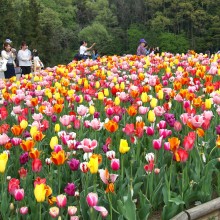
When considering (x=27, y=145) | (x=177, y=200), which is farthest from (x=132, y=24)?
(x=177, y=200)

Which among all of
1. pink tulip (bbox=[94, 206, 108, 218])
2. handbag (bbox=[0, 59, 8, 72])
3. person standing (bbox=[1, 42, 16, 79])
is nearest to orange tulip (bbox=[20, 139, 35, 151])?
pink tulip (bbox=[94, 206, 108, 218])

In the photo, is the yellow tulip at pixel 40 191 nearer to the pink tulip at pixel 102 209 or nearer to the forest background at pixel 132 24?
the pink tulip at pixel 102 209

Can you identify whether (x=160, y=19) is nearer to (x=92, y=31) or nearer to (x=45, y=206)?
(x=92, y=31)

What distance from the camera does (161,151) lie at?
392cm

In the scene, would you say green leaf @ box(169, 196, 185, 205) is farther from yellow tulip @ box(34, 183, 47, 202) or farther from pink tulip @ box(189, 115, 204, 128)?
yellow tulip @ box(34, 183, 47, 202)

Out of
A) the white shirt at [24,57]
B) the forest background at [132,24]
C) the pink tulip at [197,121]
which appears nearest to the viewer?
the pink tulip at [197,121]

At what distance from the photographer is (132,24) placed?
259 ft

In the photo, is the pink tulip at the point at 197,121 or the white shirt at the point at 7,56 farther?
the white shirt at the point at 7,56

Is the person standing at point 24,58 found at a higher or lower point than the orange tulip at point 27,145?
lower

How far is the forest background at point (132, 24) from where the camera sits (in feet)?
229

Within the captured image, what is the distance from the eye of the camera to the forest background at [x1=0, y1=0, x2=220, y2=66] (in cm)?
6976

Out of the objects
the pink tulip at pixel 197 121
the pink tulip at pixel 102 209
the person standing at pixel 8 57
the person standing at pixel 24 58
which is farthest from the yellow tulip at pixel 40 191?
the person standing at pixel 24 58

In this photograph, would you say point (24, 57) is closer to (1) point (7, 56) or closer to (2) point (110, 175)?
(1) point (7, 56)

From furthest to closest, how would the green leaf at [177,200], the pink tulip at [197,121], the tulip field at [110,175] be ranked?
the pink tulip at [197,121], the green leaf at [177,200], the tulip field at [110,175]
